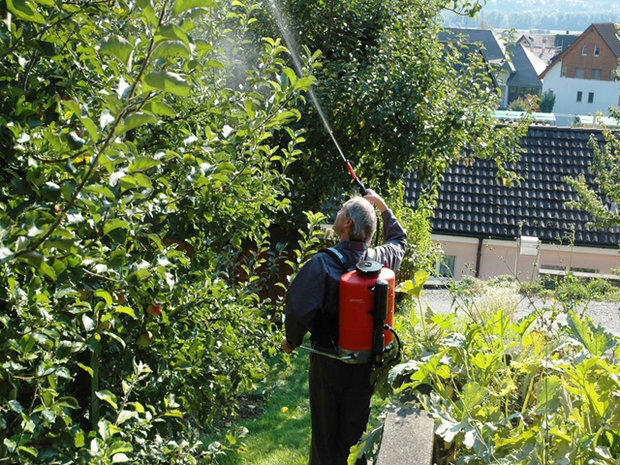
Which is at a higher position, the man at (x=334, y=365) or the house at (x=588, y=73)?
the house at (x=588, y=73)

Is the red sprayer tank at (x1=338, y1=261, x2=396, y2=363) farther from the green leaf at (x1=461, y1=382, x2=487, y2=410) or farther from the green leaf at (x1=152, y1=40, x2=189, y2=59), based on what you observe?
the green leaf at (x1=152, y1=40, x2=189, y2=59)

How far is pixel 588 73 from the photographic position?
7181 centimetres

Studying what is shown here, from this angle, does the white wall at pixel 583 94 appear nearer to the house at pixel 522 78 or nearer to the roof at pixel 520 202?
the house at pixel 522 78

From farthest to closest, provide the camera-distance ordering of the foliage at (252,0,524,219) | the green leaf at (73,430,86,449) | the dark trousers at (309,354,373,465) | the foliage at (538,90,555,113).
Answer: the foliage at (538,90,555,113)
the foliage at (252,0,524,219)
the dark trousers at (309,354,373,465)
the green leaf at (73,430,86,449)

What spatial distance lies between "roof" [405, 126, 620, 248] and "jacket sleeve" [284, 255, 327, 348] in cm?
1413

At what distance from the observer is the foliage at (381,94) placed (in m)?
6.96

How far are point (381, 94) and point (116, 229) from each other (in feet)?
18.7

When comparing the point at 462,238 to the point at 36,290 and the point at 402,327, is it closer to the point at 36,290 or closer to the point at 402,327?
the point at 402,327

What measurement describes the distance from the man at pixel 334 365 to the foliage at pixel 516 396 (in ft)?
0.89

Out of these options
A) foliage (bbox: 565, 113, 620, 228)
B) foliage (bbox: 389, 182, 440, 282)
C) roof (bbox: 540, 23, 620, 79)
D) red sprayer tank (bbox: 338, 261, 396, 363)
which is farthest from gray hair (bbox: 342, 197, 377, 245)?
roof (bbox: 540, 23, 620, 79)

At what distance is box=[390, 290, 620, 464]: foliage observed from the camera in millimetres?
2465

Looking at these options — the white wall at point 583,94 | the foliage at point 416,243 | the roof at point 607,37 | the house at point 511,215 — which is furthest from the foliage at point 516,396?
the roof at point 607,37

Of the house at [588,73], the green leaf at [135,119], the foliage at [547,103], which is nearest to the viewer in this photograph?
the green leaf at [135,119]

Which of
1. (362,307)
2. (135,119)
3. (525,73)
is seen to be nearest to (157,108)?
(135,119)
